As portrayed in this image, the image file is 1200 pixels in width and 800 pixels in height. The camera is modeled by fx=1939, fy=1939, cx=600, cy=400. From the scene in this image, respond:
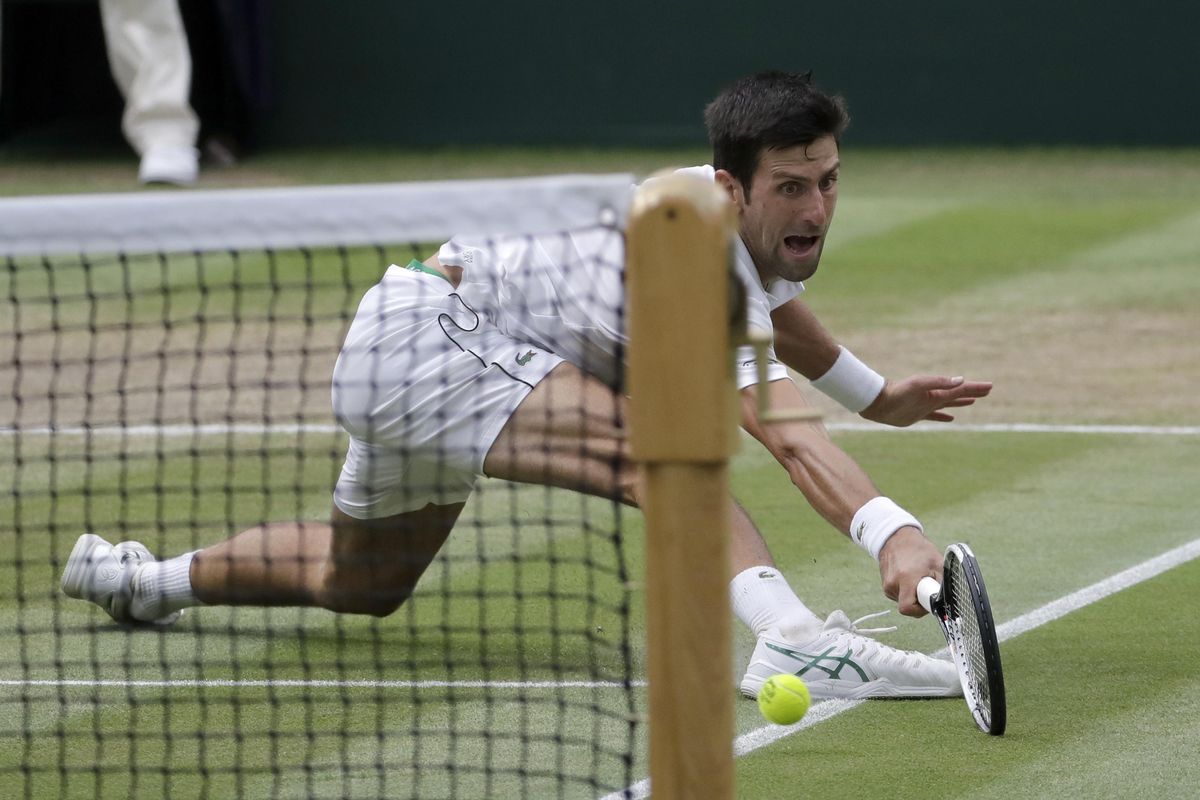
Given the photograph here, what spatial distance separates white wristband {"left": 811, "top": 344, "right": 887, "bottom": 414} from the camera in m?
6.09

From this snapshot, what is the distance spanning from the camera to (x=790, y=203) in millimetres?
5168

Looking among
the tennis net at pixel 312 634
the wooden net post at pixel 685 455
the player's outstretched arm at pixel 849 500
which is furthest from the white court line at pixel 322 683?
the wooden net post at pixel 685 455

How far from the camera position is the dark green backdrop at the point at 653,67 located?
16.3m

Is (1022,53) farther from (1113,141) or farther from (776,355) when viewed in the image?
(776,355)

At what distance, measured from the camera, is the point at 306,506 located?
7336 millimetres

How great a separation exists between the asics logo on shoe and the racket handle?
355mm

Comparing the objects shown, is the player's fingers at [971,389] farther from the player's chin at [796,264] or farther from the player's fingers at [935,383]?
the player's chin at [796,264]

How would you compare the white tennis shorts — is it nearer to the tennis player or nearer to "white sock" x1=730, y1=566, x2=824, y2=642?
the tennis player

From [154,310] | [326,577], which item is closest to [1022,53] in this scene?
[154,310]

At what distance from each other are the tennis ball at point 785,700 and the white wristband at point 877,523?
0.37 metres

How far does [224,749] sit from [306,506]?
2.60 m

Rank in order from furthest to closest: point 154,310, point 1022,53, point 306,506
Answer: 1. point 1022,53
2. point 154,310
3. point 306,506

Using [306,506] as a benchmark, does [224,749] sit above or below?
below

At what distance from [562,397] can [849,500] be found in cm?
79
